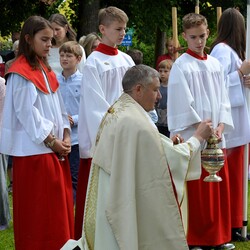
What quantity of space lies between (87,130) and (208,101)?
3.74 ft

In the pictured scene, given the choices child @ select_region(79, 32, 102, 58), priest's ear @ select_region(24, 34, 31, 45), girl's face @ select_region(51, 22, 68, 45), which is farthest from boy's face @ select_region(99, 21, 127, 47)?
child @ select_region(79, 32, 102, 58)

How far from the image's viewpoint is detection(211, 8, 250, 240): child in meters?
7.36

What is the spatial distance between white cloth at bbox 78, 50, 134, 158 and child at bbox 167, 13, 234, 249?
20.5 inches

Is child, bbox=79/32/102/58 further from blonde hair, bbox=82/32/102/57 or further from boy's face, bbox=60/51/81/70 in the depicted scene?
Result: boy's face, bbox=60/51/81/70

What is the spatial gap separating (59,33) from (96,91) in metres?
2.05

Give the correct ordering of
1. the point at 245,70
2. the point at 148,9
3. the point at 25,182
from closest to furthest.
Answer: the point at 25,182 → the point at 245,70 → the point at 148,9

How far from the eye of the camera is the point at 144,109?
532 centimetres

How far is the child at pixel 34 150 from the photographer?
6.14 metres

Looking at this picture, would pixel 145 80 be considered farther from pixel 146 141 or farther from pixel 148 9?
pixel 148 9

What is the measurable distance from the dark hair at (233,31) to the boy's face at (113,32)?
1152mm

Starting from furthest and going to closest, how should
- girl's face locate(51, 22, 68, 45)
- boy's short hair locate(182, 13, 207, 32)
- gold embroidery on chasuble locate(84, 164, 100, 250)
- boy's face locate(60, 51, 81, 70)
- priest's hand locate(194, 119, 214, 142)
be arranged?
1. girl's face locate(51, 22, 68, 45)
2. boy's face locate(60, 51, 81, 70)
3. boy's short hair locate(182, 13, 207, 32)
4. priest's hand locate(194, 119, 214, 142)
5. gold embroidery on chasuble locate(84, 164, 100, 250)

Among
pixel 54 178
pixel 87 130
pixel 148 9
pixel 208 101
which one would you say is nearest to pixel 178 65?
pixel 208 101

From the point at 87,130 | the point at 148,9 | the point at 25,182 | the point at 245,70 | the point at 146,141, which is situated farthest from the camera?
the point at 148,9

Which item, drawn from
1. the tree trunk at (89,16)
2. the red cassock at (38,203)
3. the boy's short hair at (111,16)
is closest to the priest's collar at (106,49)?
the boy's short hair at (111,16)
